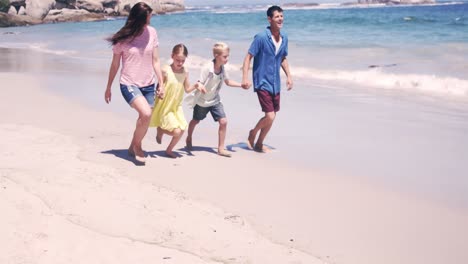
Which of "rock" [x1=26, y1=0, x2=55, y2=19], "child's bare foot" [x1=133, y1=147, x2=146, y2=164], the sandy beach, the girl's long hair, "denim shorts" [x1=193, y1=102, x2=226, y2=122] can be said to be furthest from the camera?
"rock" [x1=26, y1=0, x2=55, y2=19]

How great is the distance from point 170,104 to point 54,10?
5219 centimetres

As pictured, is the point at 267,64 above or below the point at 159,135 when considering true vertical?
above

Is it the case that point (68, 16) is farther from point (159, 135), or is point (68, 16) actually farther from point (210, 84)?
point (210, 84)

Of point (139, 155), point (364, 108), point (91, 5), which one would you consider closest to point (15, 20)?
point (91, 5)

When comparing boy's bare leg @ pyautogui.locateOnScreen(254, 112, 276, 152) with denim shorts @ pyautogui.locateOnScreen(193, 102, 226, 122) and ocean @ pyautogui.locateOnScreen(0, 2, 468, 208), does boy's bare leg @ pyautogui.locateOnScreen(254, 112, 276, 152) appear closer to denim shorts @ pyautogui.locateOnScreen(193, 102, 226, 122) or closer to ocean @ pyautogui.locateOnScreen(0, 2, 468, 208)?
ocean @ pyautogui.locateOnScreen(0, 2, 468, 208)

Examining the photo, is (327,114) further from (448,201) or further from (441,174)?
(448,201)

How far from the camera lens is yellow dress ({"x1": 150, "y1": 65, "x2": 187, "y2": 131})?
18.8ft

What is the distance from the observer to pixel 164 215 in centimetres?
416

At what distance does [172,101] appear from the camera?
5.77 m

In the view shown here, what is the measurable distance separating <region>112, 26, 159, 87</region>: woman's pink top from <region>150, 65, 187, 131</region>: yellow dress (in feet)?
1.07

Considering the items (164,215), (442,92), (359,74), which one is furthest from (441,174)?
(359,74)

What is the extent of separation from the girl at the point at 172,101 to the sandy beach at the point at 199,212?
300 mm

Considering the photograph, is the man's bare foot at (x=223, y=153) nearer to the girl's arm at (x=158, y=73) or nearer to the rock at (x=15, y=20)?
the girl's arm at (x=158, y=73)

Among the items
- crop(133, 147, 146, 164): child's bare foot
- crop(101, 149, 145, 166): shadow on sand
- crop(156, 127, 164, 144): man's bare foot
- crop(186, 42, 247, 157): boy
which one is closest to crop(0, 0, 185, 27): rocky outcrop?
crop(156, 127, 164, 144): man's bare foot
